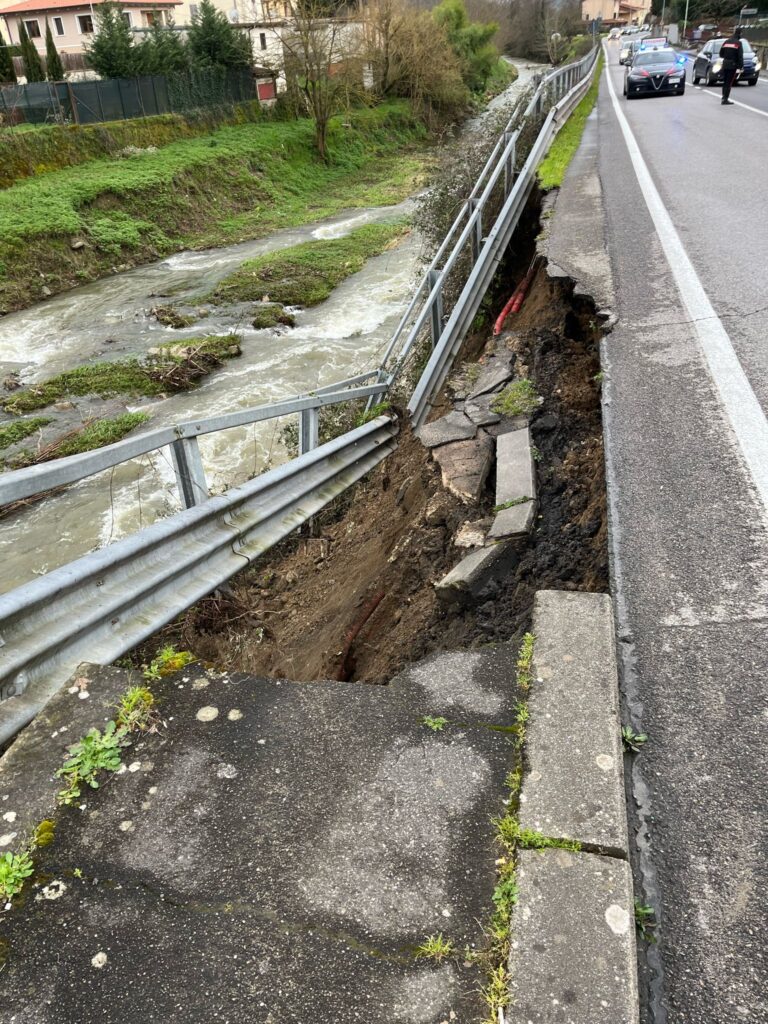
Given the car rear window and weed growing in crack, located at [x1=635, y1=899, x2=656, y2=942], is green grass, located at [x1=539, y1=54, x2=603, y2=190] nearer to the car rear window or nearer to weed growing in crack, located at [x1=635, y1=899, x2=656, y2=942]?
the car rear window

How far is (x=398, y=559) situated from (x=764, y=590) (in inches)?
123

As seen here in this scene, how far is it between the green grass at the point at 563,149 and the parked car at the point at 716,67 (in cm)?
688

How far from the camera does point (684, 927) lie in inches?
78.2

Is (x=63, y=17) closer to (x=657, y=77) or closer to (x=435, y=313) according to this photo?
(x=657, y=77)

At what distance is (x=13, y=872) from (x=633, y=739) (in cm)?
206

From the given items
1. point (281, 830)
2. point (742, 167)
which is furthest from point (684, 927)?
point (742, 167)

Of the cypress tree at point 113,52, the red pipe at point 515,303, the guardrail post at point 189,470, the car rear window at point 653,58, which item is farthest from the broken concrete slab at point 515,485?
the cypress tree at point 113,52

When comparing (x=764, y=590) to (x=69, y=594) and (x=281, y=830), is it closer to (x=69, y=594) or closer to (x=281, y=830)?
(x=281, y=830)

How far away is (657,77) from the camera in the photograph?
2264cm

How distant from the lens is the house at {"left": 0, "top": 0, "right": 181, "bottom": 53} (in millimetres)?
46688

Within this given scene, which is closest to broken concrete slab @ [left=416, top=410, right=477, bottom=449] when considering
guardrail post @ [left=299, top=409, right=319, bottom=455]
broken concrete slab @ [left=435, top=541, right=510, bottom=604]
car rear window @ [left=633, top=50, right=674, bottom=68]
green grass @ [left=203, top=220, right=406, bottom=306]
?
guardrail post @ [left=299, top=409, right=319, bottom=455]

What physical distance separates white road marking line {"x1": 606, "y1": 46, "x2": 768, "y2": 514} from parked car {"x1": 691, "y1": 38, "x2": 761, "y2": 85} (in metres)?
21.6

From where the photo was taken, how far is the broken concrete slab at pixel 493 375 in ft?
24.0

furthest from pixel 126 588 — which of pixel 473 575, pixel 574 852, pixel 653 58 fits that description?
pixel 653 58
